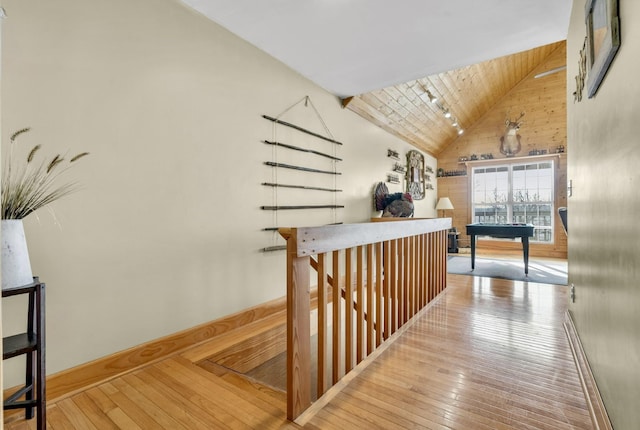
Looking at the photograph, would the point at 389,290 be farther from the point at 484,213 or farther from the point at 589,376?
the point at 484,213

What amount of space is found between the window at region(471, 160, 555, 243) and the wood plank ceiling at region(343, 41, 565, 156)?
1366 mm

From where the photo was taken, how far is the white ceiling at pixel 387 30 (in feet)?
7.70

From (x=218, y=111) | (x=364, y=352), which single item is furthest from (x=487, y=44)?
(x=364, y=352)

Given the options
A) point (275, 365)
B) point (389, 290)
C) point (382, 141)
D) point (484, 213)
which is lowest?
point (275, 365)

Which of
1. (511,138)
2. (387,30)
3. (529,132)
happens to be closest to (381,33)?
(387,30)

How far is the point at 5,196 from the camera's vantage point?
1.45 metres

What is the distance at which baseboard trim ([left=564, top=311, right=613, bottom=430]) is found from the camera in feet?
4.57

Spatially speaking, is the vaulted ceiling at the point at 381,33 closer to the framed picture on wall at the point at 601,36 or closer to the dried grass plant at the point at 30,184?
the framed picture on wall at the point at 601,36

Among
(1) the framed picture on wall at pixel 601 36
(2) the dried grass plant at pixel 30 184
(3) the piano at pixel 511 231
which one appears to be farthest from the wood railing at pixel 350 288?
(3) the piano at pixel 511 231

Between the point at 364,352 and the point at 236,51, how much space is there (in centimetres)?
258

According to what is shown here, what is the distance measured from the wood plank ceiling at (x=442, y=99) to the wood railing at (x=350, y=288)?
2.11m

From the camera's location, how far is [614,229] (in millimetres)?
1239

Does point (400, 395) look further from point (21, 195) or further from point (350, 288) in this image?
point (21, 195)

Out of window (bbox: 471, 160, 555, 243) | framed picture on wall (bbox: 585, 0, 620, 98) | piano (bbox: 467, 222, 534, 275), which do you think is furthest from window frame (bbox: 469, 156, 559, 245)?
framed picture on wall (bbox: 585, 0, 620, 98)
